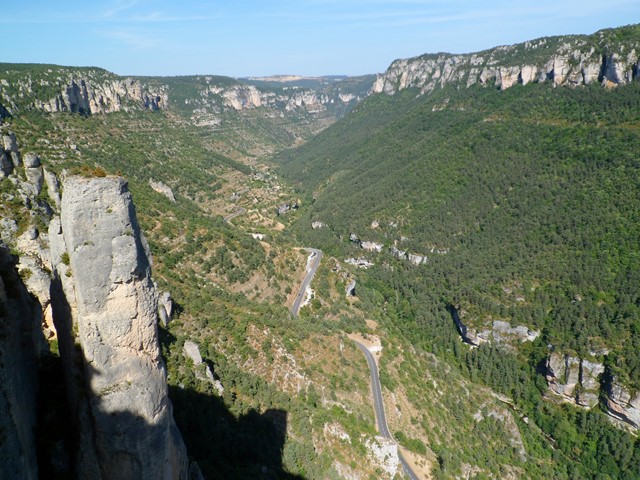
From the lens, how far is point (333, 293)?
241ft

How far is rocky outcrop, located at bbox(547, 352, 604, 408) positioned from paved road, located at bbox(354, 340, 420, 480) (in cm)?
3595

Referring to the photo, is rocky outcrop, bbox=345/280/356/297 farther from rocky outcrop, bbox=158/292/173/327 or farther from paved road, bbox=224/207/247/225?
paved road, bbox=224/207/247/225

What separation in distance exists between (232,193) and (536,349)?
96.0 metres

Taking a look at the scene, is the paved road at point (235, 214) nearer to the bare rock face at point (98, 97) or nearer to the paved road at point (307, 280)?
the paved road at point (307, 280)

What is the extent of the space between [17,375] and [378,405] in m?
40.4

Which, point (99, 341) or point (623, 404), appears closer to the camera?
point (99, 341)

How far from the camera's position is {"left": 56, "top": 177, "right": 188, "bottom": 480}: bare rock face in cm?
1362

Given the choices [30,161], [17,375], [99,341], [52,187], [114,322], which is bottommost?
[17,375]

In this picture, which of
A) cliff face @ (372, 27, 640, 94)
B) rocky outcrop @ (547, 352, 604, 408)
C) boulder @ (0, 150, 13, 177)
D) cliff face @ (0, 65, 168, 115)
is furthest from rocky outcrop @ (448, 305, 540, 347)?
cliff face @ (0, 65, 168, 115)

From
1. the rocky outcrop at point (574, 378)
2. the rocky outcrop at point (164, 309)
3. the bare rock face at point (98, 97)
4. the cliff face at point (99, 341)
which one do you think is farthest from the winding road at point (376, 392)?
the bare rock face at point (98, 97)

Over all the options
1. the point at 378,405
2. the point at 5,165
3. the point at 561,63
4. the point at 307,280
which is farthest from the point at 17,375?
the point at 561,63

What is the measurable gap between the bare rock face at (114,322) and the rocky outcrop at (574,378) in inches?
2835

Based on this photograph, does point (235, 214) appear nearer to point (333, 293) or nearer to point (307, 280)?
point (307, 280)

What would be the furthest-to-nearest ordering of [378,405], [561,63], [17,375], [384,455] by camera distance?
[561,63] < [378,405] < [384,455] < [17,375]
